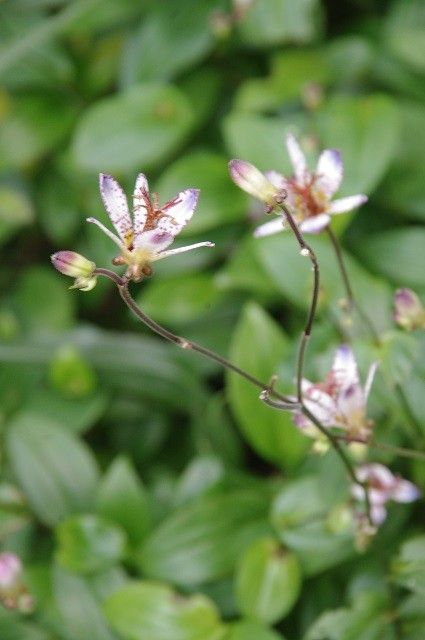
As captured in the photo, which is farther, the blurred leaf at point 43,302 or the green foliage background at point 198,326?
the blurred leaf at point 43,302

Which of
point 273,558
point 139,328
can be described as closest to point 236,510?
point 273,558

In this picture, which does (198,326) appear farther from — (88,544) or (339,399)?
(339,399)

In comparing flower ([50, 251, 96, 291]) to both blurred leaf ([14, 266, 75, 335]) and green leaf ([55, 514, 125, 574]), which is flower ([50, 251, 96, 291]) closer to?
green leaf ([55, 514, 125, 574])

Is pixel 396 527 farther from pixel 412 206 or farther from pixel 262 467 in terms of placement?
pixel 412 206

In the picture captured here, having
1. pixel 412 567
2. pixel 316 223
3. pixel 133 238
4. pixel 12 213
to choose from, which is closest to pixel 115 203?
pixel 133 238

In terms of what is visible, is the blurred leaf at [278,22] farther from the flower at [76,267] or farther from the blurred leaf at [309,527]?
the flower at [76,267]

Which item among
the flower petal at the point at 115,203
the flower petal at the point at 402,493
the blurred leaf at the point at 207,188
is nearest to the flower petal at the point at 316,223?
the flower petal at the point at 115,203

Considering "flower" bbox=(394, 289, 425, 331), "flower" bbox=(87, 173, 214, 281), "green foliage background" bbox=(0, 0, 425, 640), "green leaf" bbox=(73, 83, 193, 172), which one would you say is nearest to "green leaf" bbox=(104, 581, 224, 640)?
"green foliage background" bbox=(0, 0, 425, 640)
